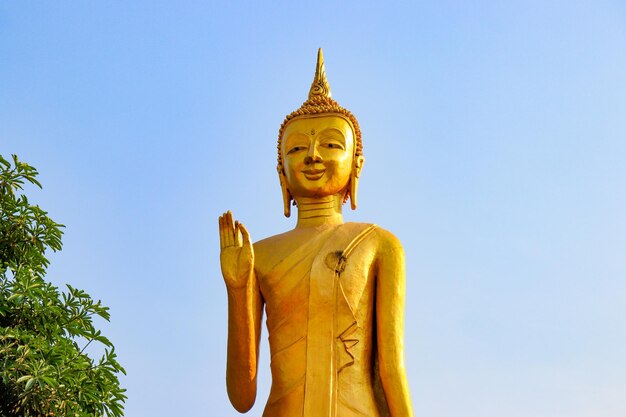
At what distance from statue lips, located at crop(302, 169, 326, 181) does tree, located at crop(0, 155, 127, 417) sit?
2.47 m

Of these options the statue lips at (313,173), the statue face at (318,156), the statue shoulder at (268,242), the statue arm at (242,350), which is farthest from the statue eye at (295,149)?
the statue arm at (242,350)

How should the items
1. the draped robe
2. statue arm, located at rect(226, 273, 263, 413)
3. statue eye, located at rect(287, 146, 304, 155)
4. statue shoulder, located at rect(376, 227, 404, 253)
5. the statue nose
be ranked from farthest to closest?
statue eye, located at rect(287, 146, 304, 155)
the statue nose
statue shoulder, located at rect(376, 227, 404, 253)
statue arm, located at rect(226, 273, 263, 413)
the draped robe

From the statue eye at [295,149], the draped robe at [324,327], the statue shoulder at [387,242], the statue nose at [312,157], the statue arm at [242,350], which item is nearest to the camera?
the draped robe at [324,327]

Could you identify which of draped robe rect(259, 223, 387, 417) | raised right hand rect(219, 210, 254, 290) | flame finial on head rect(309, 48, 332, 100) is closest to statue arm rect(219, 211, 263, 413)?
raised right hand rect(219, 210, 254, 290)

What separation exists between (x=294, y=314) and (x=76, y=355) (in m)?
2.48

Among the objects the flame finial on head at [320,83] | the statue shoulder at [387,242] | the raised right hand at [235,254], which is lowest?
the raised right hand at [235,254]

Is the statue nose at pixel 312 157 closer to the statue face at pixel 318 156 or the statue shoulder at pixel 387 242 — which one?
the statue face at pixel 318 156

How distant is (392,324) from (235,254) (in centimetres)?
113

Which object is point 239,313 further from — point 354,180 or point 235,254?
point 354,180

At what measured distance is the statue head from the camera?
7.12 metres

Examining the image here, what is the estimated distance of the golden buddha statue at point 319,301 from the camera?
637 cm

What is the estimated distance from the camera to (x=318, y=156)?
709 centimetres

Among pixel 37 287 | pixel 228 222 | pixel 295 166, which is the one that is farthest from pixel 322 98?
pixel 37 287

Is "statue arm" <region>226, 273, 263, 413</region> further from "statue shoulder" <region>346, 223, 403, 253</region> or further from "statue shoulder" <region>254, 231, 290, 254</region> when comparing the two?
Answer: "statue shoulder" <region>346, 223, 403, 253</region>
